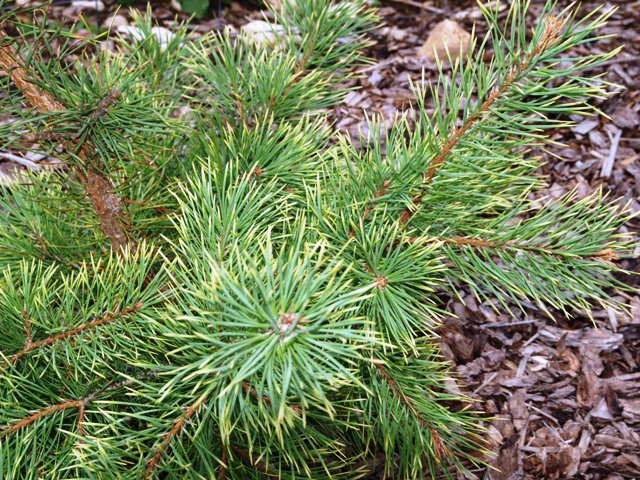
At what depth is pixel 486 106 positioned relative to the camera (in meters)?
0.83

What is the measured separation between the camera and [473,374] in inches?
61.4

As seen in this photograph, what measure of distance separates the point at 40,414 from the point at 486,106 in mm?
728

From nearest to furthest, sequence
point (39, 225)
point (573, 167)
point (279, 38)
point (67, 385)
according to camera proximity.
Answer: point (67, 385), point (39, 225), point (279, 38), point (573, 167)

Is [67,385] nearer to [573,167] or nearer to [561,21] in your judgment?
[561,21]

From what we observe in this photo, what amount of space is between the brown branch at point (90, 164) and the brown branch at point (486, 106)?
0.46 m

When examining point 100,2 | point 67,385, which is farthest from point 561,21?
point 100,2

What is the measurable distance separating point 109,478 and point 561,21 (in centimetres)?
81

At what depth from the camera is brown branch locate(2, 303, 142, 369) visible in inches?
34.2

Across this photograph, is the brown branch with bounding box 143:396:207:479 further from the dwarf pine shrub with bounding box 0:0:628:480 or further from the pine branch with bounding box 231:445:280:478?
the pine branch with bounding box 231:445:280:478

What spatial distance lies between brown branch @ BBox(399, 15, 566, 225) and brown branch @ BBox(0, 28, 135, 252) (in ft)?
1.50

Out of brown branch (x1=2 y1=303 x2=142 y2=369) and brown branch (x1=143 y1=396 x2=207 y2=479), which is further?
brown branch (x1=2 y1=303 x2=142 y2=369)

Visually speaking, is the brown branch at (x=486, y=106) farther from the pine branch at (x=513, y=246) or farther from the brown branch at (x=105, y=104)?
the brown branch at (x=105, y=104)

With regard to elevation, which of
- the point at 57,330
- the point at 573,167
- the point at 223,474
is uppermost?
the point at 57,330

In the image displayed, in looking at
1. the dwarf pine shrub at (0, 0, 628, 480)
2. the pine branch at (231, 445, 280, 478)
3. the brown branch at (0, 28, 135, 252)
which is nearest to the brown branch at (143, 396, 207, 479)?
the dwarf pine shrub at (0, 0, 628, 480)
